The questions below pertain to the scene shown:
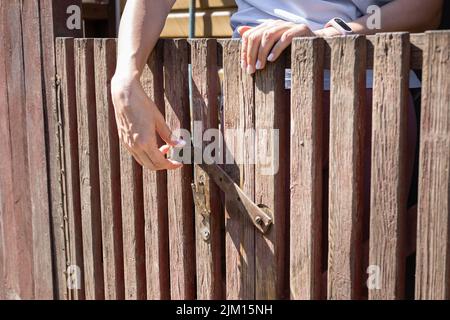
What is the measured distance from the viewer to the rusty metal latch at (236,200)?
7.31ft

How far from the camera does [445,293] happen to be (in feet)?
6.17

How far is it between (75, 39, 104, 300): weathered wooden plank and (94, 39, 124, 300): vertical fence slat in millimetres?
62

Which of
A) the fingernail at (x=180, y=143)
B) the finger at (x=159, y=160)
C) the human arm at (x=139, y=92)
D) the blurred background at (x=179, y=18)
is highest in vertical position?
the blurred background at (x=179, y=18)

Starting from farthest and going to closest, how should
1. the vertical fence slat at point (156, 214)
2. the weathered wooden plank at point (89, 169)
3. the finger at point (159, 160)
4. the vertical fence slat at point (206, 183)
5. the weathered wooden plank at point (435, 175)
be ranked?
the weathered wooden plank at point (89, 169), the vertical fence slat at point (156, 214), the vertical fence slat at point (206, 183), the finger at point (159, 160), the weathered wooden plank at point (435, 175)

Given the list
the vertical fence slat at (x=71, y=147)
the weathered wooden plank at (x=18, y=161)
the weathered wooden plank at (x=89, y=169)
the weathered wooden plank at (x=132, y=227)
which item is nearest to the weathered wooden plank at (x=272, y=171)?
the weathered wooden plank at (x=132, y=227)

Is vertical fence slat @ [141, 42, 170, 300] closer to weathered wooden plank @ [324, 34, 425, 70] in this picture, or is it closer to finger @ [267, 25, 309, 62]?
finger @ [267, 25, 309, 62]

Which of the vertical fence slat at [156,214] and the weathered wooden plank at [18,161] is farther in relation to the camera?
the weathered wooden plank at [18,161]

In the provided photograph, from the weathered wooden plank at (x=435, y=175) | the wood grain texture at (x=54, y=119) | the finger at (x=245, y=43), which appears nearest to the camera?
the weathered wooden plank at (x=435, y=175)

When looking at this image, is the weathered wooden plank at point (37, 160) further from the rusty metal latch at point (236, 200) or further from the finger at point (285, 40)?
the finger at point (285, 40)

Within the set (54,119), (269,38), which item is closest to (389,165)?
(269,38)

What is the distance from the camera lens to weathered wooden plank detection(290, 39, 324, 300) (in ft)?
6.70

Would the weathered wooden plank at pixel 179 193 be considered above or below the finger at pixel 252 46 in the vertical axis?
below

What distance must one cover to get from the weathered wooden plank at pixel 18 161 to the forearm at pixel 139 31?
42.6 inches
